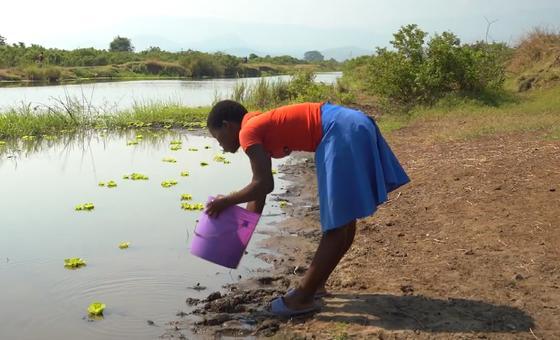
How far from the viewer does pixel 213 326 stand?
356 centimetres

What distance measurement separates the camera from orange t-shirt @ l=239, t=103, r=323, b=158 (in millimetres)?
3188

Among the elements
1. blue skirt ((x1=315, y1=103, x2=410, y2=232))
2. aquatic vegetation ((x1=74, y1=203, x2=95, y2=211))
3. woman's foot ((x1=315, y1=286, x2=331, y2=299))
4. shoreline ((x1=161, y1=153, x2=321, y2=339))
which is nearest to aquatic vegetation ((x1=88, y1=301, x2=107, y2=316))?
shoreline ((x1=161, y1=153, x2=321, y2=339))

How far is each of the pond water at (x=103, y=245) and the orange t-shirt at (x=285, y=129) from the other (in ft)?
4.77

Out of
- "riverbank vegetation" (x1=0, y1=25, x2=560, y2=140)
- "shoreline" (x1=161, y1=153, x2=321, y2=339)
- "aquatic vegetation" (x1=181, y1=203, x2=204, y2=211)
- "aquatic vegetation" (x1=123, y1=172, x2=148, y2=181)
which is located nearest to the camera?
"shoreline" (x1=161, y1=153, x2=321, y2=339)

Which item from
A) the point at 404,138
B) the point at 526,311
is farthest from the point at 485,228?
the point at 404,138

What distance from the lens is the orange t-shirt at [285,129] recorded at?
319cm

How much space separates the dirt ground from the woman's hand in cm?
74

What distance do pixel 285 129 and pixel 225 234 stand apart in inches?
29.2

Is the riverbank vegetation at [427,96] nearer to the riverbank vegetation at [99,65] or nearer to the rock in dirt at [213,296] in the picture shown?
the rock in dirt at [213,296]

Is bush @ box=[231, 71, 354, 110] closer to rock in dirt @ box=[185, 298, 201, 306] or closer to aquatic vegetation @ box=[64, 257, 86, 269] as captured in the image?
aquatic vegetation @ box=[64, 257, 86, 269]

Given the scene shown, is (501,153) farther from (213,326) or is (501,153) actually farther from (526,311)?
(213,326)

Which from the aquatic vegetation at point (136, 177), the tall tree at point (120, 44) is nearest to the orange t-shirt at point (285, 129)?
the aquatic vegetation at point (136, 177)

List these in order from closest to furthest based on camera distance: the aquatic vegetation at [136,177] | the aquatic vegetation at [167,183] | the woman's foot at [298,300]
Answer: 1. the woman's foot at [298,300]
2. the aquatic vegetation at [167,183]
3. the aquatic vegetation at [136,177]

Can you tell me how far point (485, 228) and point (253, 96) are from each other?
13.7m
